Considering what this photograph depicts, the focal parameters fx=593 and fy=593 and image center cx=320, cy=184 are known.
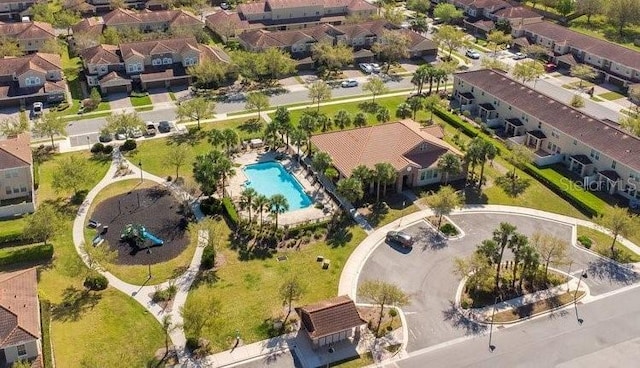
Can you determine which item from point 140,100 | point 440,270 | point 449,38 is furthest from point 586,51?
A: point 140,100

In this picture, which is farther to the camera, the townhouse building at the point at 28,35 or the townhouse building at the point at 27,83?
the townhouse building at the point at 28,35

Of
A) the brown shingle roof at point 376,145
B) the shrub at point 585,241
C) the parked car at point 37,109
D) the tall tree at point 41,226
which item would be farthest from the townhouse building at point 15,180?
the shrub at point 585,241

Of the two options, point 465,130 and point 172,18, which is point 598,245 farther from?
point 172,18

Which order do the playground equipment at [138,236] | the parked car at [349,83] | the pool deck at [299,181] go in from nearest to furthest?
the playground equipment at [138,236] < the pool deck at [299,181] < the parked car at [349,83]

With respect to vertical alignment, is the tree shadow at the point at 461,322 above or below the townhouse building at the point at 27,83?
below

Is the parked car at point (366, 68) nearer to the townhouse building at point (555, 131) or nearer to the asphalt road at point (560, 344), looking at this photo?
the townhouse building at point (555, 131)

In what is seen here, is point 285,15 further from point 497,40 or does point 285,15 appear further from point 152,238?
point 152,238

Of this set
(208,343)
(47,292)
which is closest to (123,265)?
(47,292)
